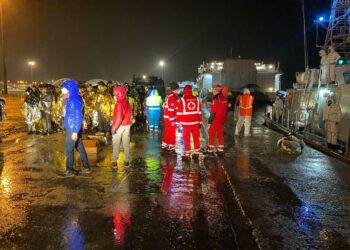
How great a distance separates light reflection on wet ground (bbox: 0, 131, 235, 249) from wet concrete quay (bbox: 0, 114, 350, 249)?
0.01 metres

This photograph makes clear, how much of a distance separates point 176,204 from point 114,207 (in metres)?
0.92

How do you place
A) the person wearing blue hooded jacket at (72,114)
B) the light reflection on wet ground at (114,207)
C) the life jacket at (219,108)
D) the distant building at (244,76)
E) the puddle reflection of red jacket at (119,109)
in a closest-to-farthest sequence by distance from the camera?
the light reflection on wet ground at (114,207), the person wearing blue hooded jacket at (72,114), the puddle reflection of red jacket at (119,109), the life jacket at (219,108), the distant building at (244,76)

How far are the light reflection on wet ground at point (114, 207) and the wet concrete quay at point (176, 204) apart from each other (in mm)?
13

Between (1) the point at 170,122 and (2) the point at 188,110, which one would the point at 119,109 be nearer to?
(2) the point at 188,110

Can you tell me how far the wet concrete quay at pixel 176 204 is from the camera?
4523 millimetres

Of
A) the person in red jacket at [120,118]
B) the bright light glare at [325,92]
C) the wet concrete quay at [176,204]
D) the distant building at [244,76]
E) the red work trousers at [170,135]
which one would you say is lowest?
the wet concrete quay at [176,204]

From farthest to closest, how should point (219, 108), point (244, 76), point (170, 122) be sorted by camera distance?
point (244, 76), point (170, 122), point (219, 108)

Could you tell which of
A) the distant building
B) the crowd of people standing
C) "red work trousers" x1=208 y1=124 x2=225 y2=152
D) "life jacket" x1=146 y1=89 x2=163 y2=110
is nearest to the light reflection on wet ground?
the crowd of people standing

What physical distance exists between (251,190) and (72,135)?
334cm

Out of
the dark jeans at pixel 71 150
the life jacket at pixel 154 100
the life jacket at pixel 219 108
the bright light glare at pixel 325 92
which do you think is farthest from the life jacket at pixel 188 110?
the bright light glare at pixel 325 92

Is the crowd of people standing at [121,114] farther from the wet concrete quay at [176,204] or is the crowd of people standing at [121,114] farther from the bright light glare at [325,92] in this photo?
the bright light glare at [325,92]

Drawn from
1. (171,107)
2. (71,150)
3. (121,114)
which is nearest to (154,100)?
(171,107)

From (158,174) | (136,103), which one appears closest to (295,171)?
(158,174)

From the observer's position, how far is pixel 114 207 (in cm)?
555
